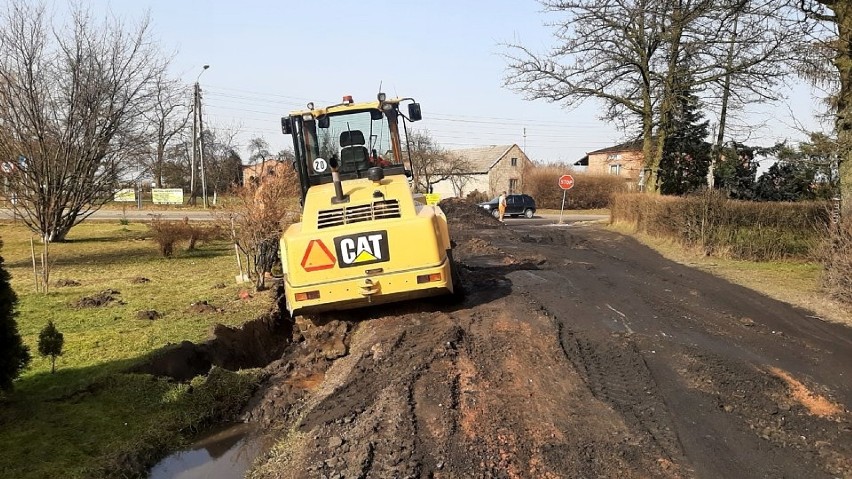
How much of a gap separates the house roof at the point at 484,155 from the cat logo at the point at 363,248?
5638 cm

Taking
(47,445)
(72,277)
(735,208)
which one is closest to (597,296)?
(47,445)

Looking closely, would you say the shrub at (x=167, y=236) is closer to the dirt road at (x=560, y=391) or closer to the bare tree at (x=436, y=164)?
the dirt road at (x=560, y=391)

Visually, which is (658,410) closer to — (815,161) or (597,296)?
(597,296)

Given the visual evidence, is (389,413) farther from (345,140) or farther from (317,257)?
(345,140)

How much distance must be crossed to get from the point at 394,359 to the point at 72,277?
443 inches

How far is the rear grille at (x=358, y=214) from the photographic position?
7.95 metres

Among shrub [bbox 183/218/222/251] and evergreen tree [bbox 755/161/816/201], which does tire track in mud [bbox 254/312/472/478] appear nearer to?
shrub [bbox 183/218/222/251]

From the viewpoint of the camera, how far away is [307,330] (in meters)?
8.62

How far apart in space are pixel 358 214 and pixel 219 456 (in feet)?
10.5

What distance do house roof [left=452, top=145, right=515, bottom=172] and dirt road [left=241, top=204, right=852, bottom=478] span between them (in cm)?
5521

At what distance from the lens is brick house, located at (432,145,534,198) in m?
64.9

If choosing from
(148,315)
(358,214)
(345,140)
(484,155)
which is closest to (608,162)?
(484,155)

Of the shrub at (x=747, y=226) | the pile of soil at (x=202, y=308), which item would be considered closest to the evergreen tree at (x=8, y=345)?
the pile of soil at (x=202, y=308)

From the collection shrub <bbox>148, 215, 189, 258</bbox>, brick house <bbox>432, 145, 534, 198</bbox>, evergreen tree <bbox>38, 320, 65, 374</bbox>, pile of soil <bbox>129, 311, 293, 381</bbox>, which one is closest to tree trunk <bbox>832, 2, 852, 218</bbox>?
pile of soil <bbox>129, 311, 293, 381</bbox>
